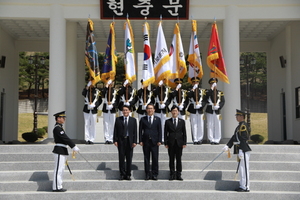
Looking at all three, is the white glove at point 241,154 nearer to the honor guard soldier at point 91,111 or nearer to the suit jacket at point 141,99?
the suit jacket at point 141,99

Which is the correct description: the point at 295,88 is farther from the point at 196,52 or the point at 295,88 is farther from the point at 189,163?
the point at 189,163

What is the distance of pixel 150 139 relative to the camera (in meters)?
10.1

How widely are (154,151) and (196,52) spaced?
4.68 meters

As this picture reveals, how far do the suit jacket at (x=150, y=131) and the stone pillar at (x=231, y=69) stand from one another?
4.94 metres

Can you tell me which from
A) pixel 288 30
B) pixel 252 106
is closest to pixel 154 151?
pixel 288 30

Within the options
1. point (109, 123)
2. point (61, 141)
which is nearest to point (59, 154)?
point (61, 141)

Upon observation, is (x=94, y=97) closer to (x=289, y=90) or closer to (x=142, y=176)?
(x=142, y=176)

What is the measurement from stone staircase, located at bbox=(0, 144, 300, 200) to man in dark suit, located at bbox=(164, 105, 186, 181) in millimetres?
269

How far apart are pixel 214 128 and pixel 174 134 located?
294 centimetres

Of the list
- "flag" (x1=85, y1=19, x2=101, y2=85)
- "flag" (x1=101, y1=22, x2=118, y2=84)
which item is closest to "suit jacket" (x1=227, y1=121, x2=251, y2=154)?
"flag" (x1=101, y1=22, x2=118, y2=84)

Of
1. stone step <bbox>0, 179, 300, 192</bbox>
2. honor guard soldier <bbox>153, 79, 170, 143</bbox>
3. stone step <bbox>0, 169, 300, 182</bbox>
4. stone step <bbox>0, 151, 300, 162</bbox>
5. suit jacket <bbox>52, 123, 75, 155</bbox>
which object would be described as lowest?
stone step <bbox>0, 179, 300, 192</bbox>

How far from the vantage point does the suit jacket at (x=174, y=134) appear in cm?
1007

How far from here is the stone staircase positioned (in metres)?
9.16

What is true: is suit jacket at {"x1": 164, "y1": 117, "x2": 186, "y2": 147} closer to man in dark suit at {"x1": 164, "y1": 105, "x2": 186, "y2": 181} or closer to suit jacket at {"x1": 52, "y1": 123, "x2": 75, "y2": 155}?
man in dark suit at {"x1": 164, "y1": 105, "x2": 186, "y2": 181}
